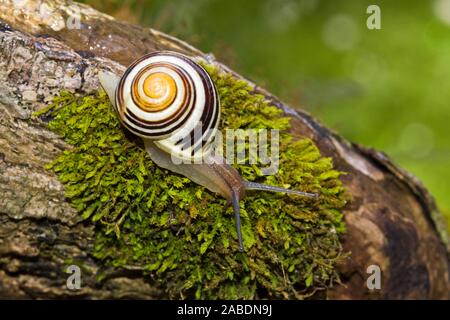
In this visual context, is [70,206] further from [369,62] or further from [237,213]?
[369,62]

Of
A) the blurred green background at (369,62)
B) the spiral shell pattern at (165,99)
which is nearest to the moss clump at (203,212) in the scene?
the spiral shell pattern at (165,99)

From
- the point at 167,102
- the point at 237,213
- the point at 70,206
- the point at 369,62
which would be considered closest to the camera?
the point at 167,102

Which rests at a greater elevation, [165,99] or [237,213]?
[165,99]

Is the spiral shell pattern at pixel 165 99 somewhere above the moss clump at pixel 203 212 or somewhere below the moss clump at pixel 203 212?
above

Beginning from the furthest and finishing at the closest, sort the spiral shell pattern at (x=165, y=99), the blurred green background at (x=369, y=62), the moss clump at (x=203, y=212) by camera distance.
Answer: the blurred green background at (x=369, y=62)
the moss clump at (x=203, y=212)
the spiral shell pattern at (x=165, y=99)

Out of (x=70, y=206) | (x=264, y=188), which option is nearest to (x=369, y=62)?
(x=264, y=188)

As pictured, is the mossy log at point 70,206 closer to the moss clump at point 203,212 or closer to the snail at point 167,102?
the moss clump at point 203,212

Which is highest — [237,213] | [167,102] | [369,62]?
[369,62]
